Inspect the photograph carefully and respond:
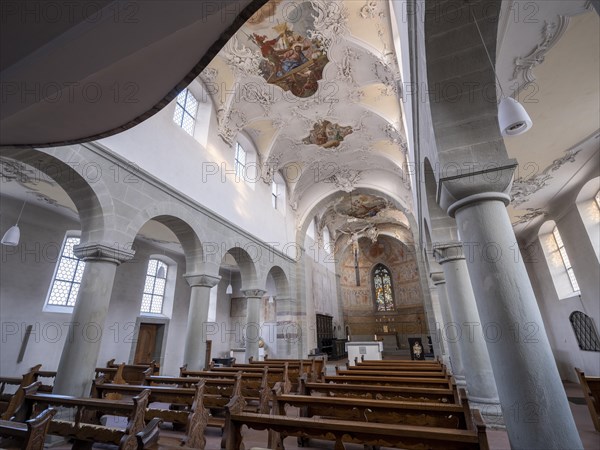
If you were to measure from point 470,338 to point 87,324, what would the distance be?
21.9ft

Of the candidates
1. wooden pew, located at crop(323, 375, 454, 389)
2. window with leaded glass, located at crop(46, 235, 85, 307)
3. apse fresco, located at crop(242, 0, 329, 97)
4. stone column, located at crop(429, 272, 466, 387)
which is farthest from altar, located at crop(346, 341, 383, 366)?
window with leaded glass, located at crop(46, 235, 85, 307)

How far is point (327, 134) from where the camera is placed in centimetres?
1244

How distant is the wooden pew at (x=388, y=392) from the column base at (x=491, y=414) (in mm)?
953

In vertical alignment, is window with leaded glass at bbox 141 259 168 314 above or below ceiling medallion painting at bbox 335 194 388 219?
below

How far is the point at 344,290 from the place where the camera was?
23672 mm

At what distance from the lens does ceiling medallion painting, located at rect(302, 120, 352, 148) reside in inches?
474

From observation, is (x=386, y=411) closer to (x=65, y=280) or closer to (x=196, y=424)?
(x=196, y=424)

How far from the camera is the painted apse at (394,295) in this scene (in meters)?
22.7

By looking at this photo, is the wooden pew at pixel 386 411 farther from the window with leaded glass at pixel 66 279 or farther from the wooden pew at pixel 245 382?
the window with leaded glass at pixel 66 279

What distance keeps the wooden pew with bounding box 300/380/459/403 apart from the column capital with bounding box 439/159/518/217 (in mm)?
2510

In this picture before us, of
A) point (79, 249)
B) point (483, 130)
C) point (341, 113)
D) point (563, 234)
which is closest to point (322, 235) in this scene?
point (341, 113)

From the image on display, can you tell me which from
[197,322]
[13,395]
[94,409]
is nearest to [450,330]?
→ [197,322]

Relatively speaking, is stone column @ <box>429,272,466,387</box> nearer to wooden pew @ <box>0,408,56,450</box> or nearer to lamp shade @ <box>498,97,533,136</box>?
lamp shade @ <box>498,97,533,136</box>

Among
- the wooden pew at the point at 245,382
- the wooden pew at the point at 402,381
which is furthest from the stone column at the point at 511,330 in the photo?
the wooden pew at the point at 245,382
